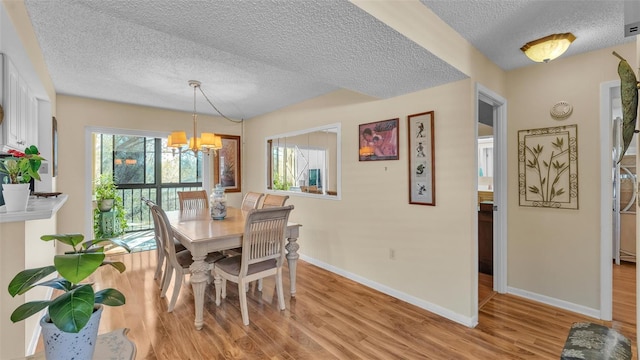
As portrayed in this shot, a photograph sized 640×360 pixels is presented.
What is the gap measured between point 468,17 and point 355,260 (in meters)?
2.64

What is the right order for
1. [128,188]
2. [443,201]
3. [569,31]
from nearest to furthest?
[569,31] < [443,201] < [128,188]

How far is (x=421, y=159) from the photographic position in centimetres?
274

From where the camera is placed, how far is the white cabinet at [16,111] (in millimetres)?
1779

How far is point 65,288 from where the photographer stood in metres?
0.95

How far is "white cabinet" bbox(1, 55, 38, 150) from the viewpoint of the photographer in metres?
1.78

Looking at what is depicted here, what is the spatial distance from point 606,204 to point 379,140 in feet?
6.75

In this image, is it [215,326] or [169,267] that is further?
[169,267]

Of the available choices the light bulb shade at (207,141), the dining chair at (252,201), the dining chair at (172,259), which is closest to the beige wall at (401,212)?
the dining chair at (252,201)

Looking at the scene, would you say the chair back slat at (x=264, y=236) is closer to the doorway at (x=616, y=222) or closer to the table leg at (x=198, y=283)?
the table leg at (x=198, y=283)

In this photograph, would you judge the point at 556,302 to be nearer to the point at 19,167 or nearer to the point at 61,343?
the point at 61,343

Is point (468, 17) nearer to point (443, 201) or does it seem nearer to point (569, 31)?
point (569, 31)

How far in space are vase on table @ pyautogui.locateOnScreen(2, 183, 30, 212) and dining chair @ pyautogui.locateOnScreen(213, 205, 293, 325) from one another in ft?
4.16

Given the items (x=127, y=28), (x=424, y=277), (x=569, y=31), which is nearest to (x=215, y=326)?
(x=424, y=277)

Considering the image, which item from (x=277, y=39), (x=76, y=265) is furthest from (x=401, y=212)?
(x=76, y=265)
